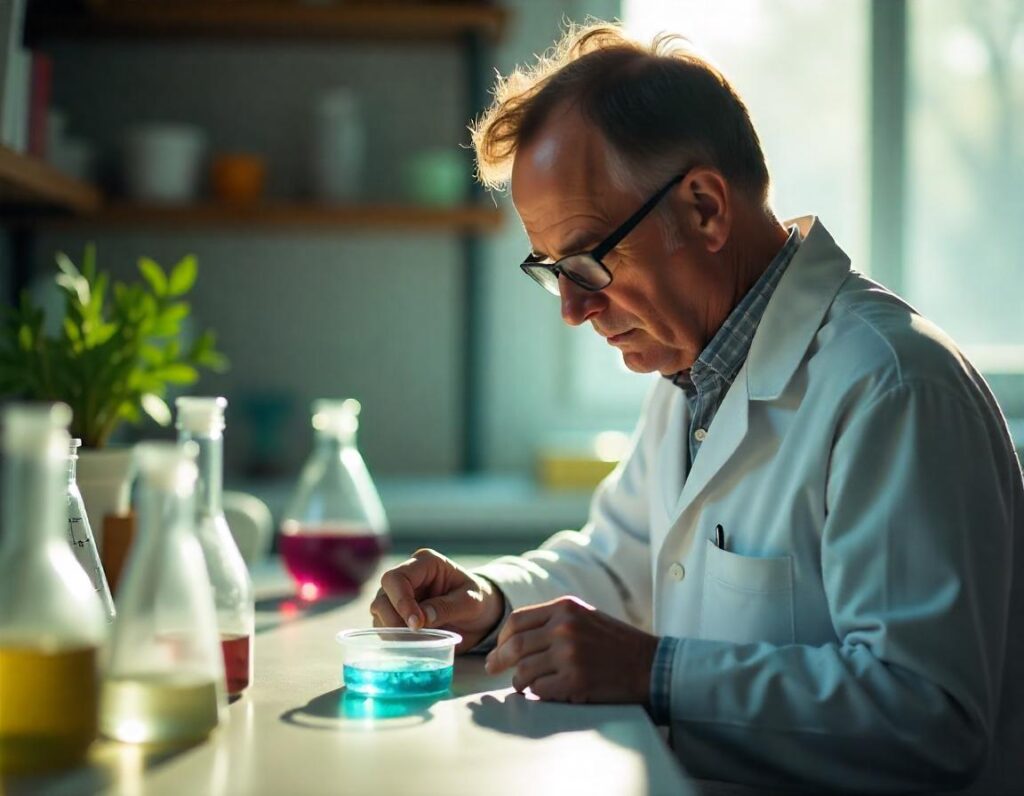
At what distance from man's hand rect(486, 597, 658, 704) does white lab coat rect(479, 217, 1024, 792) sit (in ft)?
0.13

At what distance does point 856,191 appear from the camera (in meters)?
3.50

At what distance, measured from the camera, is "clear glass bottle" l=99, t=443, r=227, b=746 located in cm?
83

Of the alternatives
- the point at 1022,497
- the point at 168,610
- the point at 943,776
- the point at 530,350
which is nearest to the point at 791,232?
the point at 1022,497

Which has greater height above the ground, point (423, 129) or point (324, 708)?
point (423, 129)

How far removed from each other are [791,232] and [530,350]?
1994 millimetres

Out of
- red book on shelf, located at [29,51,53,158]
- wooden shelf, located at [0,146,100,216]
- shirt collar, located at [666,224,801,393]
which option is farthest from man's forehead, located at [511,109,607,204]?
red book on shelf, located at [29,51,53,158]

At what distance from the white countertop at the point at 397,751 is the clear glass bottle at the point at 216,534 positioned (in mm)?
66

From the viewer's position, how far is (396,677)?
3.48ft

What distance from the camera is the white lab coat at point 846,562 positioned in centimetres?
102

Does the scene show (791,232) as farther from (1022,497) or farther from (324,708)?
(324,708)

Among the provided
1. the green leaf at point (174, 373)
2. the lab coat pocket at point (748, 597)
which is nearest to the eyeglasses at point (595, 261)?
the lab coat pocket at point (748, 597)

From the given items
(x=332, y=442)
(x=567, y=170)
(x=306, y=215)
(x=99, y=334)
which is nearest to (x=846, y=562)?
(x=567, y=170)

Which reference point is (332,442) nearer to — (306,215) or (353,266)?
(306,215)

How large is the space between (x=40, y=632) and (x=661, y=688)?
518 mm
